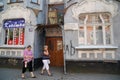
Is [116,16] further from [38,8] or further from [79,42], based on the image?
[38,8]

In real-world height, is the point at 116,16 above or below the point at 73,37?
above

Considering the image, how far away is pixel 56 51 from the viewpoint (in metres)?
13.8

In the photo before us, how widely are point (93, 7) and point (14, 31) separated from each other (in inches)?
273

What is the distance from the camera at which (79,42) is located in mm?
10977

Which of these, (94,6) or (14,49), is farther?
(14,49)

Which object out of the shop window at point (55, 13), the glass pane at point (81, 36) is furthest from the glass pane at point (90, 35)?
the shop window at point (55, 13)

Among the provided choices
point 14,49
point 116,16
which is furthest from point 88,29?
point 14,49

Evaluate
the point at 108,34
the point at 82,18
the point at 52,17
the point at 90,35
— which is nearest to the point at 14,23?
the point at 52,17

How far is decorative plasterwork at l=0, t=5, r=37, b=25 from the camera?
1262 centimetres

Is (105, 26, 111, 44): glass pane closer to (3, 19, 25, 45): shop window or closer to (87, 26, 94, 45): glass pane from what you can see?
(87, 26, 94, 45): glass pane

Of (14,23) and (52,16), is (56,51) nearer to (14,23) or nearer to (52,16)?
(52,16)

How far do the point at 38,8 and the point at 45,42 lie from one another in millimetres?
3151

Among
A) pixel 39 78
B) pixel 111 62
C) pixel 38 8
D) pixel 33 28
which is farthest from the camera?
pixel 38 8

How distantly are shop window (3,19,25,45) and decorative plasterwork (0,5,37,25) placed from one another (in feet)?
1.21
